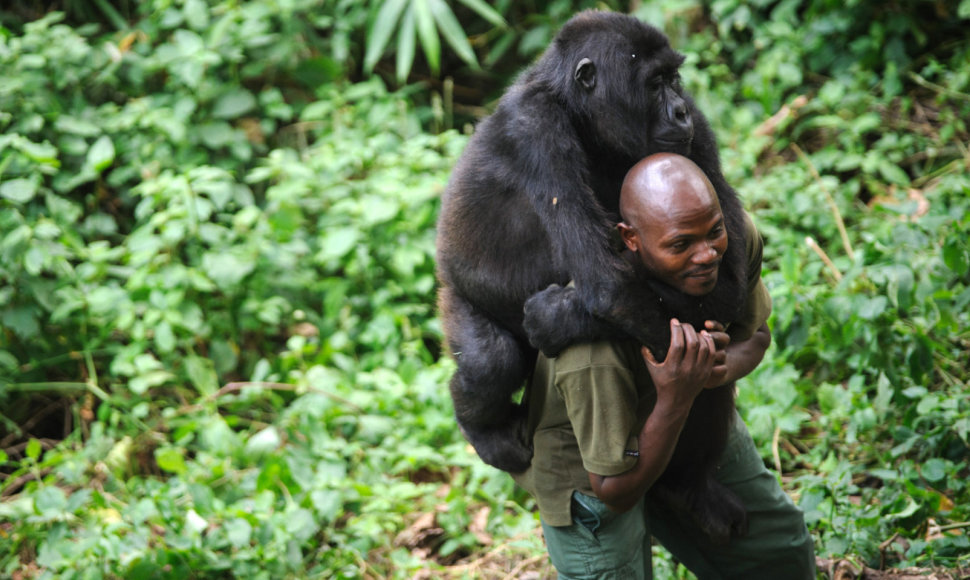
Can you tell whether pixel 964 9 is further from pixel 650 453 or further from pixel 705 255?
pixel 650 453

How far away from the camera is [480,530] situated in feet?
14.2

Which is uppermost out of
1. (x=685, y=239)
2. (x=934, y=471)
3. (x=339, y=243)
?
(x=685, y=239)

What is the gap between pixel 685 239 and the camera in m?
2.46

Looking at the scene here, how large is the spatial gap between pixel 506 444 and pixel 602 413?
704mm

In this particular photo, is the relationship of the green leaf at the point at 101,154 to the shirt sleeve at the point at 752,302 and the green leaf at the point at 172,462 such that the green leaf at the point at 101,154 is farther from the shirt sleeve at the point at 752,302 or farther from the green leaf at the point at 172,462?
the shirt sleeve at the point at 752,302

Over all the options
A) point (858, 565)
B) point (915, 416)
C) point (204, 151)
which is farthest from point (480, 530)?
point (204, 151)

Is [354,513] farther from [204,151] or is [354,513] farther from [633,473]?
[204,151]

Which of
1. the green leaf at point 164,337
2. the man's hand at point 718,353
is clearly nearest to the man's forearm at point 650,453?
the man's hand at point 718,353

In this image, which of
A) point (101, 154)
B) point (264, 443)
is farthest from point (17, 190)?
point (264, 443)

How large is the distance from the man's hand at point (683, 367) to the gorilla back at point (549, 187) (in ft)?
1.10

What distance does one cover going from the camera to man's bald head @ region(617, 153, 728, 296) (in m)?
2.42

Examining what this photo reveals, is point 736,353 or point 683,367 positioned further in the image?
point 736,353

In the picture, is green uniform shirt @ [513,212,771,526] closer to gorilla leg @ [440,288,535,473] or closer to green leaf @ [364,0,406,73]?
gorilla leg @ [440,288,535,473]

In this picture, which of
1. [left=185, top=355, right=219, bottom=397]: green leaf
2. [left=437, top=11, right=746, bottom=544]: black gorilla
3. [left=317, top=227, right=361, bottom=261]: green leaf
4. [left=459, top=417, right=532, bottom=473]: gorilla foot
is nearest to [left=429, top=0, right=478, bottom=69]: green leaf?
[left=317, top=227, right=361, bottom=261]: green leaf
